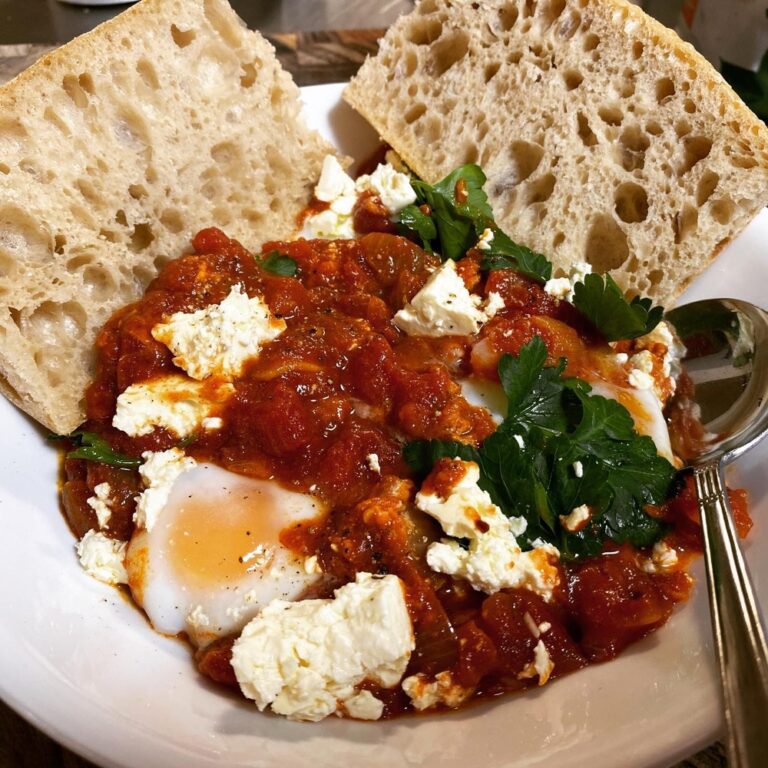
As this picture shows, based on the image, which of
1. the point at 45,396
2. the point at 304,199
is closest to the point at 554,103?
the point at 304,199

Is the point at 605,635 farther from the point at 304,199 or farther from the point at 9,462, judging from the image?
the point at 304,199

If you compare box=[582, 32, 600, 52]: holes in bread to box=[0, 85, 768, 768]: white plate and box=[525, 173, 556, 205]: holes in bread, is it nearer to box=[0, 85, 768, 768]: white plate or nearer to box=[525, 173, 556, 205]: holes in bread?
box=[525, 173, 556, 205]: holes in bread

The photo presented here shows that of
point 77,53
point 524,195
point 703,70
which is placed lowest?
point 524,195

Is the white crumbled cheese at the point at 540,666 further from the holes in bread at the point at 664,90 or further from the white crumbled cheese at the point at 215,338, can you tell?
the holes in bread at the point at 664,90

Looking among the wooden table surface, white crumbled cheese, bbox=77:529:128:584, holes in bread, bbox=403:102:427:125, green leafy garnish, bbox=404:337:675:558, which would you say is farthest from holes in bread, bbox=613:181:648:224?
white crumbled cheese, bbox=77:529:128:584

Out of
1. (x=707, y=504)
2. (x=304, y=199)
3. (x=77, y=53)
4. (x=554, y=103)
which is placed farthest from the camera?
(x=304, y=199)

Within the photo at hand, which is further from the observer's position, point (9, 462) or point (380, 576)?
point (9, 462)

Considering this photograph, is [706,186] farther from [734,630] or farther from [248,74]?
[248,74]
